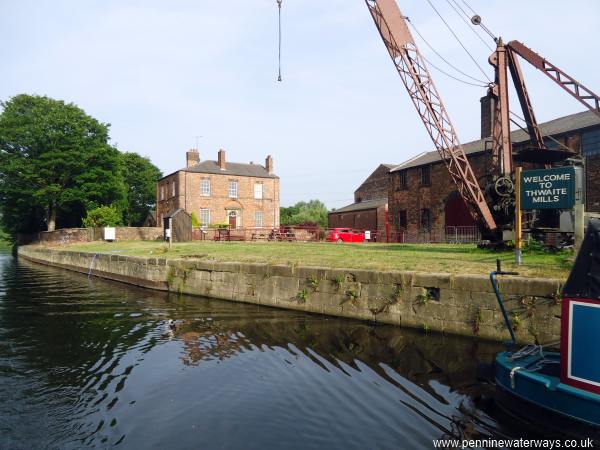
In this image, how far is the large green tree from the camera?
36.1 metres

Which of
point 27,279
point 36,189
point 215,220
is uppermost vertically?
point 36,189

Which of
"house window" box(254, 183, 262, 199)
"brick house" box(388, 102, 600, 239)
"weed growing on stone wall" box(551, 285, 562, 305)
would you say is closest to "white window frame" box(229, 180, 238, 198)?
"house window" box(254, 183, 262, 199)

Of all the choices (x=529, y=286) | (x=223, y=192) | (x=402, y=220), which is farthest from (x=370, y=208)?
(x=529, y=286)

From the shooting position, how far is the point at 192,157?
42.9 meters

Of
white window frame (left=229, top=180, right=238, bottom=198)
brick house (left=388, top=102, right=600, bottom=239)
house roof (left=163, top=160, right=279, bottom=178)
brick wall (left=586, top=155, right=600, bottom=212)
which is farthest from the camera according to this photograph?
white window frame (left=229, top=180, right=238, bottom=198)

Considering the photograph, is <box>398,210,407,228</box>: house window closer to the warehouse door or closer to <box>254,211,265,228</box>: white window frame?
the warehouse door

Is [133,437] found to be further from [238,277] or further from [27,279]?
[27,279]

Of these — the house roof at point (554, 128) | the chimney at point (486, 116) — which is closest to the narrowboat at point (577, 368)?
the house roof at point (554, 128)

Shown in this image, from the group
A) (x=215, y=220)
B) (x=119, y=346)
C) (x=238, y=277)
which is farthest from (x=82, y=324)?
(x=215, y=220)

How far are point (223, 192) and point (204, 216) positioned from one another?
323 centimetres

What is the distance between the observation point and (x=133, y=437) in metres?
3.93

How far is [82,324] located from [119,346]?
227cm

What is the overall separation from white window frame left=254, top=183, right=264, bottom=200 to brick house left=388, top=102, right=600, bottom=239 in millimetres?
16641

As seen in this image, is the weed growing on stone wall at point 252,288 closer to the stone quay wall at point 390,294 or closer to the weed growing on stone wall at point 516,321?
the stone quay wall at point 390,294
